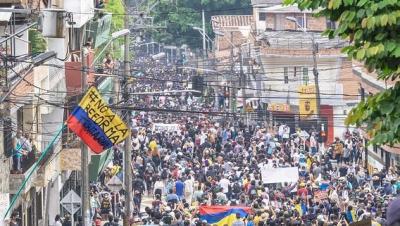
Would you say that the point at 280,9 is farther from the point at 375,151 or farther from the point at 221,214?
the point at 221,214

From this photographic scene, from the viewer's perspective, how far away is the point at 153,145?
4722 cm

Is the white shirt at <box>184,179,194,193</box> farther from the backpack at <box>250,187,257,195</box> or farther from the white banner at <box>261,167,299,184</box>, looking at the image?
the white banner at <box>261,167,299,184</box>

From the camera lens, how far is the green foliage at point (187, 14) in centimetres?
10319

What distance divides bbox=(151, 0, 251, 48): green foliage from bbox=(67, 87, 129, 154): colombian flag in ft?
236

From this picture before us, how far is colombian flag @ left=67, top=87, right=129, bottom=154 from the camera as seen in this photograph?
28281 mm

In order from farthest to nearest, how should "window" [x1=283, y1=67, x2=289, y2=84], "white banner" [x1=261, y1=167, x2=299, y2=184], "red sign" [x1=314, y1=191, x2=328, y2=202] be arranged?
"window" [x1=283, y1=67, x2=289, y2=84]
"white banner" [x1=261, y1=167, x2=299, y2=184]
"red sign" [x1=314, y1=191, x2=328, y2=202]

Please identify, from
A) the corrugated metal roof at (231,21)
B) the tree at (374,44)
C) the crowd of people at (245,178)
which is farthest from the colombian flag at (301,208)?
the corrugated metal roof at (231,21)

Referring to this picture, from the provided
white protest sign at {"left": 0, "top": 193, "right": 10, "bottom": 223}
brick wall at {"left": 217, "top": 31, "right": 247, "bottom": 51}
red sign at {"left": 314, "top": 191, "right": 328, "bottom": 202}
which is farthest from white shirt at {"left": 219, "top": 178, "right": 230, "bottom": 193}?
brick wall at {"left": 217, "top": 31, "right": 247, "bottom": 51}

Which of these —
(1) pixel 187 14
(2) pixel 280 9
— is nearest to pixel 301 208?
(2) pixel 280 9

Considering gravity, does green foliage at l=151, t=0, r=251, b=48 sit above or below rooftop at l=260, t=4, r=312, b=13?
below

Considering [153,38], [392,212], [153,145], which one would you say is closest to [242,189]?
[153,145]

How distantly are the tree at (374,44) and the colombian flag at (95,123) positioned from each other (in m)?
15.4

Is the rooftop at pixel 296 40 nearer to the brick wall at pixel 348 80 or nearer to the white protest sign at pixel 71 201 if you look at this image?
the brick wall at pixel 348 80

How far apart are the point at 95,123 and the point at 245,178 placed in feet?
39.3
